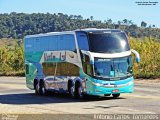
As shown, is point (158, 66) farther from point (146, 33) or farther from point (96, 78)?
point (146, 33)

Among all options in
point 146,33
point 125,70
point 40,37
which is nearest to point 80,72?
point 125,70

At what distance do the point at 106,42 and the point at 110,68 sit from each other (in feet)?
4.14

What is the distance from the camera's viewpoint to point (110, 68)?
23.9 metres

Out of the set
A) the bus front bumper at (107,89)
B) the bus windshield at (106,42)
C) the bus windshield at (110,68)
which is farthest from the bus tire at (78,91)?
the bus windshield at (106,42)

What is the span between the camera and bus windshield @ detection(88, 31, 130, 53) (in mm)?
23781

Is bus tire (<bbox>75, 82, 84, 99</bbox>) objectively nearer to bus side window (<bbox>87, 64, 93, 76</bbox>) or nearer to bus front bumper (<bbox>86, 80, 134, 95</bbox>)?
bus front bumper (<bbox>86, 80, 134, 95</bbox>)

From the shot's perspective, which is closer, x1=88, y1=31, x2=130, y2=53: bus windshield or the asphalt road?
the asphalt road

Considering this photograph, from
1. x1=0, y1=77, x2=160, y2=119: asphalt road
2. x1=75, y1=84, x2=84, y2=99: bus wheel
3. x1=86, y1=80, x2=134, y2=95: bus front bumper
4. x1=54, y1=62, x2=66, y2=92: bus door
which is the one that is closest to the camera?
x1=0, y1=77, x2=160, y2=119: asphalt road

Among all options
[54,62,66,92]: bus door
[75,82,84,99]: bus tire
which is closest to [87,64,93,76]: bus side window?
[75,82,84,99]: bus tire

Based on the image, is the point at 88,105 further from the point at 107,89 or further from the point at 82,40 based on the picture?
the point at 82,40

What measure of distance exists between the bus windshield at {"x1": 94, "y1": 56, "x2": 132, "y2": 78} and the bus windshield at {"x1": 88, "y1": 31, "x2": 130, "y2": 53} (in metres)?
0.48

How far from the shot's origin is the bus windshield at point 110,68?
78.0 ft

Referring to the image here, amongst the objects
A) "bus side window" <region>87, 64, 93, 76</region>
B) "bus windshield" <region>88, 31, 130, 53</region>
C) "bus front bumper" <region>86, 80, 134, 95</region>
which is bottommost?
"bus front bumper" <region>86, 80, 134, 95</region>

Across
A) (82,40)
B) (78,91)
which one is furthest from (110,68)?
(78,91)
